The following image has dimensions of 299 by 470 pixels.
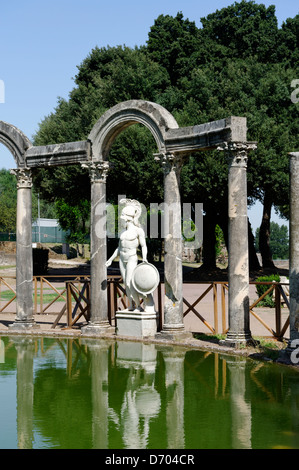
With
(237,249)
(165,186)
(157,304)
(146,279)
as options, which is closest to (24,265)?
(146,279)

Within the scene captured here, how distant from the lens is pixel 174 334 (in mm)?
12211

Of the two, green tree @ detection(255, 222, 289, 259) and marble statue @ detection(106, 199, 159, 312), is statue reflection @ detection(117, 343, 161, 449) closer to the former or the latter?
marble statue @ detection(106, 199, 159, 312)

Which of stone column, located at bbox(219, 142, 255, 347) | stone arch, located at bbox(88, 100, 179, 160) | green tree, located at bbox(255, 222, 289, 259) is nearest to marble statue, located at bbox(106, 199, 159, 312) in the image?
stone arch, located at bbox(88, 100, 179, 160)

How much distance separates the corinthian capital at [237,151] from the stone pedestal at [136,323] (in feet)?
11.8

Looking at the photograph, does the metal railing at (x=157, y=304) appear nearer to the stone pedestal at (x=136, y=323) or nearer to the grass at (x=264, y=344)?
the grass at (x=264, y=344)

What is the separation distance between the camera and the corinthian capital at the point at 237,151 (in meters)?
11.3

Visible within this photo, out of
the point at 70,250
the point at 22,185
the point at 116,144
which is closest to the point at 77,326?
the point at 22,185

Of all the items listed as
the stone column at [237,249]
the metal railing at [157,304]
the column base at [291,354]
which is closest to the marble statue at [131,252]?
the metal railing at [157,304]

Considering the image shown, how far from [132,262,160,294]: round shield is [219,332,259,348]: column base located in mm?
1971

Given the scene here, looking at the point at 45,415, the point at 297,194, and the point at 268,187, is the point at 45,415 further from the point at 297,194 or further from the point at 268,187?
the point at 268,187

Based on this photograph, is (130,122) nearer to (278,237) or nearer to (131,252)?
(131,252)

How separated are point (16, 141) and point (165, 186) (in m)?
4.02

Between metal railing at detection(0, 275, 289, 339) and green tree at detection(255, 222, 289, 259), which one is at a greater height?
green tree at detection(255, 222, 289, 259)

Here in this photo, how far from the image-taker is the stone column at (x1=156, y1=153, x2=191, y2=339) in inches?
487
